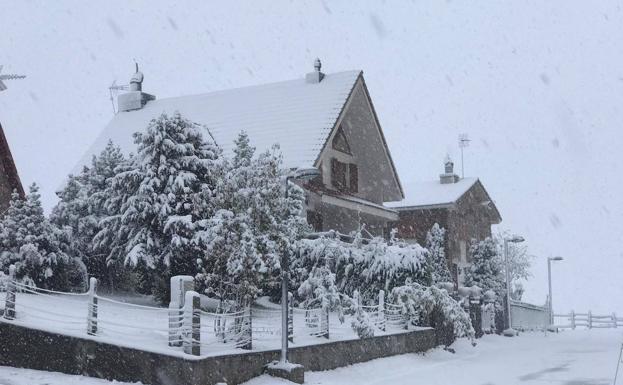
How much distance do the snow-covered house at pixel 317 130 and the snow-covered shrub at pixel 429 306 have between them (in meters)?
6.08

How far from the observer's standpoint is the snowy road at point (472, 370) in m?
15.4

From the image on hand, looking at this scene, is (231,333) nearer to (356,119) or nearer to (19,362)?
(19,362)

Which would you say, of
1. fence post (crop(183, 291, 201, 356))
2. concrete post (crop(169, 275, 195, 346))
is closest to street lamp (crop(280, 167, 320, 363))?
concrete post (crop(169, 275, 195, 346))

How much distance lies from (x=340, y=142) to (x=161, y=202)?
41.9ft

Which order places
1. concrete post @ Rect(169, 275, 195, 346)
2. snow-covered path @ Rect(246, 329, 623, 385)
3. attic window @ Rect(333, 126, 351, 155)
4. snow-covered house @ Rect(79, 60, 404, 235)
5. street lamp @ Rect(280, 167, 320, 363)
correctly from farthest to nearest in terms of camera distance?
attic window @ Rect(333, 126, 351, 155) < snow-covered house @ Rect(79, 60, 404, 235) < snow-covered path @ Rect(246, 329, 623, 385) < street lamp @ Rect(280, 167, 320, 363) < concrete post @ Rect(169, 275, 195, 346)

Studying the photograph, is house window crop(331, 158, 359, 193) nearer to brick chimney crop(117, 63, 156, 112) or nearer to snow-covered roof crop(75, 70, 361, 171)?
snow-covered roof crop(75, 70, 361, 171)

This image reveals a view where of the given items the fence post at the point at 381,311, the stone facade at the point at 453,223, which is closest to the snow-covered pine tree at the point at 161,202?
the fence post at the point at 381,311

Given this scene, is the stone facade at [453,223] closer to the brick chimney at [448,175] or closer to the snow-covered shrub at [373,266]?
the brick chimney at [448,175]

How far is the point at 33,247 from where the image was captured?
1948 centimetres

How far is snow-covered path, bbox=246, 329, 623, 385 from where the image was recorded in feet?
57.5

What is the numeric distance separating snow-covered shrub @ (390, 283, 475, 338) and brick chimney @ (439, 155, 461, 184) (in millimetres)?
25466

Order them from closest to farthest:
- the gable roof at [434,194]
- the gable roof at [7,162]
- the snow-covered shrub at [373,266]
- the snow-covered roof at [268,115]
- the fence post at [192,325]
→ the fence post at [192,325]
the snow-covered shrub at [373,266]
the gable roof at [7,162]
the snow-covered roof at [268,115]
the gable roof at [434,194]

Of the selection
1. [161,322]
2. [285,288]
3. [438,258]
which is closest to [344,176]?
[438,258]

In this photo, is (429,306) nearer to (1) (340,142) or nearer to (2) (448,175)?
(1) (340,142)
